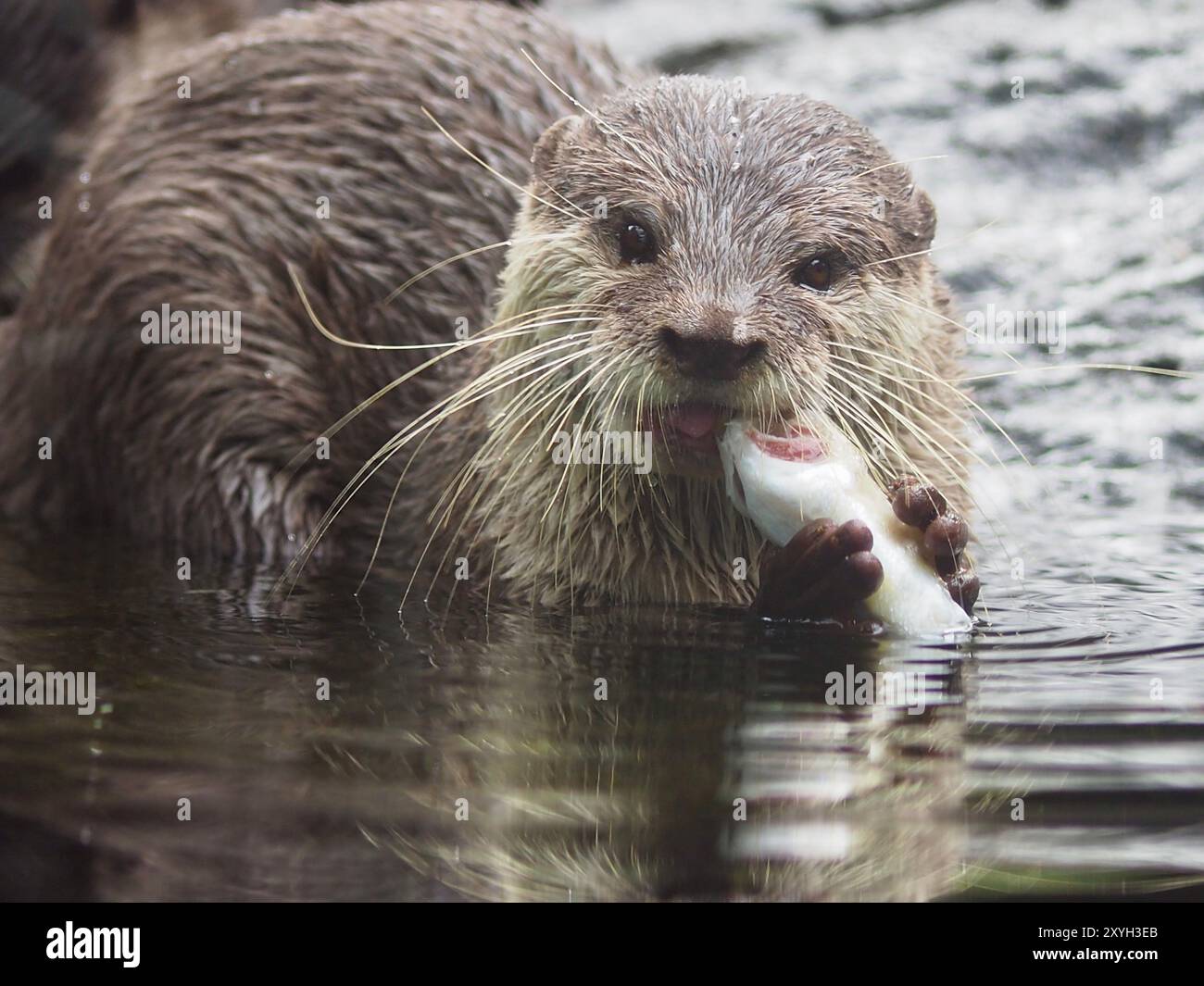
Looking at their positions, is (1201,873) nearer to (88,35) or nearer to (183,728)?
(183,728)

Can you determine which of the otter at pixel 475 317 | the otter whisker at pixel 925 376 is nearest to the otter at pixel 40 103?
the otter at pixel 475 317

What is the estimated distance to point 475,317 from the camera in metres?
4.54

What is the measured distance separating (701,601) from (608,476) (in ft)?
1.15

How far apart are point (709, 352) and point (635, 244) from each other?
1.53 feet

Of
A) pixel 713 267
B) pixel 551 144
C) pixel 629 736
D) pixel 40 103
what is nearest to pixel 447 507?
pixel 551 144

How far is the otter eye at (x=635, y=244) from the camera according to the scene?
351 centimetres

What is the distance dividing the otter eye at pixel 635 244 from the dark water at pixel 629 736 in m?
0.76

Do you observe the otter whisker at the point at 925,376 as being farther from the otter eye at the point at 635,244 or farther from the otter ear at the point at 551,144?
the otter ear at the point at 551,144

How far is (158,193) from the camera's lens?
189 inches

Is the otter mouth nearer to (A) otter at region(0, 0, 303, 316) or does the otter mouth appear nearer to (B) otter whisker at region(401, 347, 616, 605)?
(B) otter whisker at region(401, 347, 616, 605)

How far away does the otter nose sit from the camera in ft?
10.2

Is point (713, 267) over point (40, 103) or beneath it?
beneath

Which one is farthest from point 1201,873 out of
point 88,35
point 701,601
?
point 88,35

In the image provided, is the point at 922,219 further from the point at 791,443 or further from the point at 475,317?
the point at 475,317
